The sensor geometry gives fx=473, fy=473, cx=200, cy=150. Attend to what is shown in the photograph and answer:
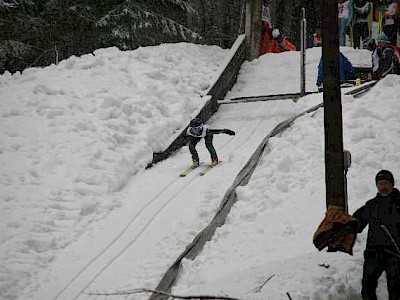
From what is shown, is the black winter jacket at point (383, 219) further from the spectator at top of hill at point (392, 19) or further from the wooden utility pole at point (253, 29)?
the wooden utility pole at point (253, 29)

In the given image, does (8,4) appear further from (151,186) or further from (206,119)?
(151,186)

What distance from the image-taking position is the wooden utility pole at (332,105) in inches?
217

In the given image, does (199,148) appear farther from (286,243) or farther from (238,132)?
(286,243)

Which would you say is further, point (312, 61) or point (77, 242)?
point (312, 61)

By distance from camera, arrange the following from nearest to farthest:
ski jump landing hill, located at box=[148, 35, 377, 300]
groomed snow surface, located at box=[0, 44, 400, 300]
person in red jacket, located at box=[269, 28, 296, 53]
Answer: groomed snow surface, located at box=[0, 44, 400, 300] < ski jump landing hill, located at box=[148, 35, 377, 300] < person in red jacket, located at box=[269, 28, 296, 53]

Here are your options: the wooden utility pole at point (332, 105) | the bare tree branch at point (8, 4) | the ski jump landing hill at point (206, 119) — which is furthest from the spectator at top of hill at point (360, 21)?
the wooden utility pole at point (332, 105)

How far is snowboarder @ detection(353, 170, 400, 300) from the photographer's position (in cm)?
480

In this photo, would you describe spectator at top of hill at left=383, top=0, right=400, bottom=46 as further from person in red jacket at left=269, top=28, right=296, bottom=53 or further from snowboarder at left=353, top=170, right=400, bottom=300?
snowboarder at left=353, top=170, right=400, bottom=300

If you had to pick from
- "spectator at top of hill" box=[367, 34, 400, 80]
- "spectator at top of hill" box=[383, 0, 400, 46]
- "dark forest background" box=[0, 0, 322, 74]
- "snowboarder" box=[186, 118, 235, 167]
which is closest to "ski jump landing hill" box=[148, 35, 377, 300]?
"spectator at top of hill" box=[367, 34, 400, 80]

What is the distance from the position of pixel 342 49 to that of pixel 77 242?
13457 millimetres

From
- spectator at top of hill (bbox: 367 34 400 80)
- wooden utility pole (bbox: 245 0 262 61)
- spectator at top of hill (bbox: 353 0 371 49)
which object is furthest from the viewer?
wooden utility pole (bbox: 245 0 262 61)

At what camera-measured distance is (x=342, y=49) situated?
17984mm

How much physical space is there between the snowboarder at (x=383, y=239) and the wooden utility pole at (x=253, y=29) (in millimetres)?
14829

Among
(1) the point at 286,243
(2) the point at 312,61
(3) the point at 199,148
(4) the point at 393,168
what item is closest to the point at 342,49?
(2) the point at 312,61
